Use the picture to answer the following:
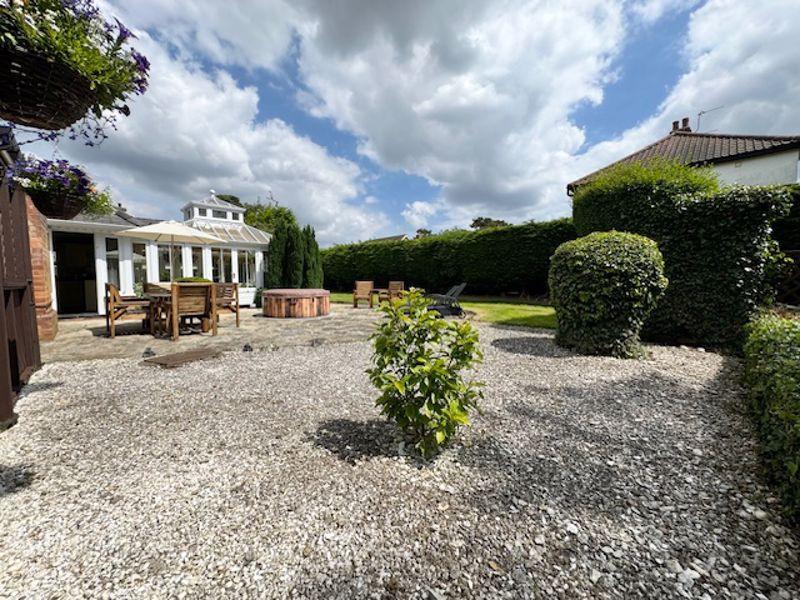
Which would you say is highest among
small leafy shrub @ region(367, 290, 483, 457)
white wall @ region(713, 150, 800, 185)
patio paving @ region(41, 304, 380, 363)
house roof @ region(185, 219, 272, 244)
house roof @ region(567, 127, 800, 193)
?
house roof @ region(567, 127, 800, 193)

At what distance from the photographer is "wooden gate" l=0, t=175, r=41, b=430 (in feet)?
9.27

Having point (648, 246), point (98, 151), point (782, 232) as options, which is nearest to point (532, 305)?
point (782, 232)

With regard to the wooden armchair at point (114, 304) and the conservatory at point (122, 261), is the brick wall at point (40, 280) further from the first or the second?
the conservatory at point (122, 261)

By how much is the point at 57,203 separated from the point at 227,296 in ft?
17.6

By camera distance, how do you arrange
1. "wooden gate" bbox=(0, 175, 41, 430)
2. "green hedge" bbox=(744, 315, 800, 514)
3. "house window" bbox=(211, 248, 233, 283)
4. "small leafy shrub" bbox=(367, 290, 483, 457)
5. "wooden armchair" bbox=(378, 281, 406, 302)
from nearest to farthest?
"green hedge" bbox=(744, 315, 800, 514), "small leafy shrub" bbox=(367, 290, 483, 457), "wooden gate" bbox=(0, 175, 41, 430), "wooden armchair" bbox=(378, 281, 406, 302), "house window" bbox=(211, 248, 233, 283)

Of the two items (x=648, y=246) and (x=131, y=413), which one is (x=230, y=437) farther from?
(x=648, y=246)

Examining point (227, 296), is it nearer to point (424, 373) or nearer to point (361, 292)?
point (361, 292)

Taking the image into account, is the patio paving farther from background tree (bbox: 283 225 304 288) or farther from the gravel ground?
background tree (bbox: 283 225 304 288)

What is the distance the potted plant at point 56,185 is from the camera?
11.7 ft

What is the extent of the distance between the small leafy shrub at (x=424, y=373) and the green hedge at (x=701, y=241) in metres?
5.78

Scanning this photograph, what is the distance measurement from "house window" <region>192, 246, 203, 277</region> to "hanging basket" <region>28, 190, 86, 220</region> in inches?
323

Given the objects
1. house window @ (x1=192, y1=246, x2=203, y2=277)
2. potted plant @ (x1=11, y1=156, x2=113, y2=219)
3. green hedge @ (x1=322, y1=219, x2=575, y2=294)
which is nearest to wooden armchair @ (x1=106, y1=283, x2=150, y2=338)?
potted plant @ (x1=11, y1=156, x2=113, y2=219)

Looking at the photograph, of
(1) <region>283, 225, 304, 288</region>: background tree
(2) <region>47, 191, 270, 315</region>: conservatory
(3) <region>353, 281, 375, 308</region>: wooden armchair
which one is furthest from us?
(1) <region>283, 225, 304, 288</region>: background tree

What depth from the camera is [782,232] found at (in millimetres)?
8570
